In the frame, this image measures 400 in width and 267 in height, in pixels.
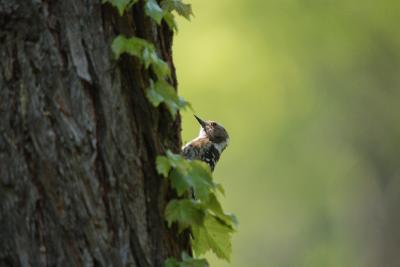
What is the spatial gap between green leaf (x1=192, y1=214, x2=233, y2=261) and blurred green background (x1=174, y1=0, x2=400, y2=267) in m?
13.5

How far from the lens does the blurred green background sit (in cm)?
2002

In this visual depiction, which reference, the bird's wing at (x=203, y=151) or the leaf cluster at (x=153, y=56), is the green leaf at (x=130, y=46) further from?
the bird's wing at (x=203, y=151)

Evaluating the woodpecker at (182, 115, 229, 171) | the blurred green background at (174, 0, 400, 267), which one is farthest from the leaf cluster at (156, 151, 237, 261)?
the blurred green background at (174, 0, 400, 267)

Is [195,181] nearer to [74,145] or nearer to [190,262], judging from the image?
[190,262]

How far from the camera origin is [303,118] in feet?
81.3

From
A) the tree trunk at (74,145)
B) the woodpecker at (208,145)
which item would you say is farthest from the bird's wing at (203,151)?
the tree trunk at (74,145)

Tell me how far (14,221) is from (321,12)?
1851 centimetres

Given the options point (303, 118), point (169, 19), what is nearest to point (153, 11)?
point (169, 19)

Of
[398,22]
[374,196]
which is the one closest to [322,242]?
[374,196]

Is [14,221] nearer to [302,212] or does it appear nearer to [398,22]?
[398,22]

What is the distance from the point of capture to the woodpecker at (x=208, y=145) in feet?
26.0

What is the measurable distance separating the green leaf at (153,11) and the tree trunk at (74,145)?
4.1 inches

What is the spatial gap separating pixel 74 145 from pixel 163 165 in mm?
334

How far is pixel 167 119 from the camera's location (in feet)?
12.7
